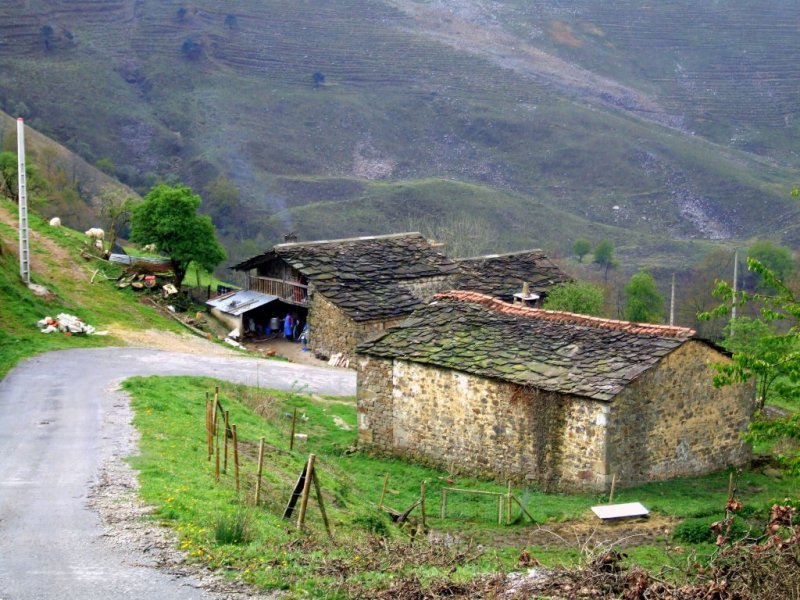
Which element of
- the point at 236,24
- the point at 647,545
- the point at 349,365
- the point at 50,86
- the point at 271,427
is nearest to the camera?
the point at 647,545

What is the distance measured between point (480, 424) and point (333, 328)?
641 inches

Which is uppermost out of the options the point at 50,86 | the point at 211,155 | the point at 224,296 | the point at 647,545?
the point at 50,86

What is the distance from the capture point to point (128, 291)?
37.9 metres

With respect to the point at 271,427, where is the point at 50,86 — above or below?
above

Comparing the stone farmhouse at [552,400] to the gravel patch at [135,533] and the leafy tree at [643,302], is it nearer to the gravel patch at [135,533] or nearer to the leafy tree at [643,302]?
the gravel patch at [135,533]

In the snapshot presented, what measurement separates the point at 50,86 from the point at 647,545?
98.0m

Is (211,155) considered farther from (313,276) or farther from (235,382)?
(235,382)

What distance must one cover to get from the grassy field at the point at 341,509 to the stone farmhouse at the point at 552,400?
0.52 m

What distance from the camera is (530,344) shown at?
2180 centimetres

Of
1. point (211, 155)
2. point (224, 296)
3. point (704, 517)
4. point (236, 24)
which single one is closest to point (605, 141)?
point (211, 155)

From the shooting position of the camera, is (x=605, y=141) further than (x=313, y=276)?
Yes

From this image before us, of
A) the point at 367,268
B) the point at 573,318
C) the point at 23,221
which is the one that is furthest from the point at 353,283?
the point at 573,318

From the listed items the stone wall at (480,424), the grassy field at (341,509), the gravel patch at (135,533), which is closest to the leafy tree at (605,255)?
the grassy field at (341,509)

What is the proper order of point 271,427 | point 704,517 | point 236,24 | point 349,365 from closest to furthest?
point 704,517
point 271,427
point 349,365
point 236,24
